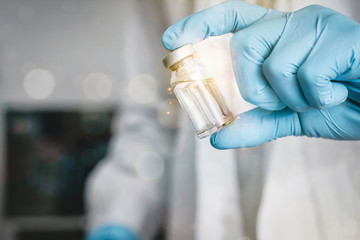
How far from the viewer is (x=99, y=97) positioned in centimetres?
208

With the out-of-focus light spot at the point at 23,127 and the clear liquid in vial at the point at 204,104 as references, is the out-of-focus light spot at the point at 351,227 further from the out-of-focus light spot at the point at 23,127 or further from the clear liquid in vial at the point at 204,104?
the out-of-focus light spot at the point at 23,127

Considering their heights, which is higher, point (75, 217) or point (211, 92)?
point (211, 92)

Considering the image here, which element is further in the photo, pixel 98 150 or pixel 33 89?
pixel 33 89

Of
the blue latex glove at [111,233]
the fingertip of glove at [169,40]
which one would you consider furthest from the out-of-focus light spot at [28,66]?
the fingertip of glove at [169,40]

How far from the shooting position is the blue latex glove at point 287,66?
0.35 m

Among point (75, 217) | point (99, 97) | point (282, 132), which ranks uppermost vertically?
point (99, 97)

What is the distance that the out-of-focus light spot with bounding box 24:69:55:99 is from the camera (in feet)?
7.00

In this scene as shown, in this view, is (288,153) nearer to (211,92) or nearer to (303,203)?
(303,203)

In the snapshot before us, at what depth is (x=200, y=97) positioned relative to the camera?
1.26 feet

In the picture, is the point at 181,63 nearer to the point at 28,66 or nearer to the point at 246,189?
the point at 246,189

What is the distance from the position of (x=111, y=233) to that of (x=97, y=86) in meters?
1.62

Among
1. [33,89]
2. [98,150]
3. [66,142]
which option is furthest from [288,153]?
[33,89]

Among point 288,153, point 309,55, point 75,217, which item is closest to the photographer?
point 309,55

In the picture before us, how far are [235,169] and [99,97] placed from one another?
5.34 feet
